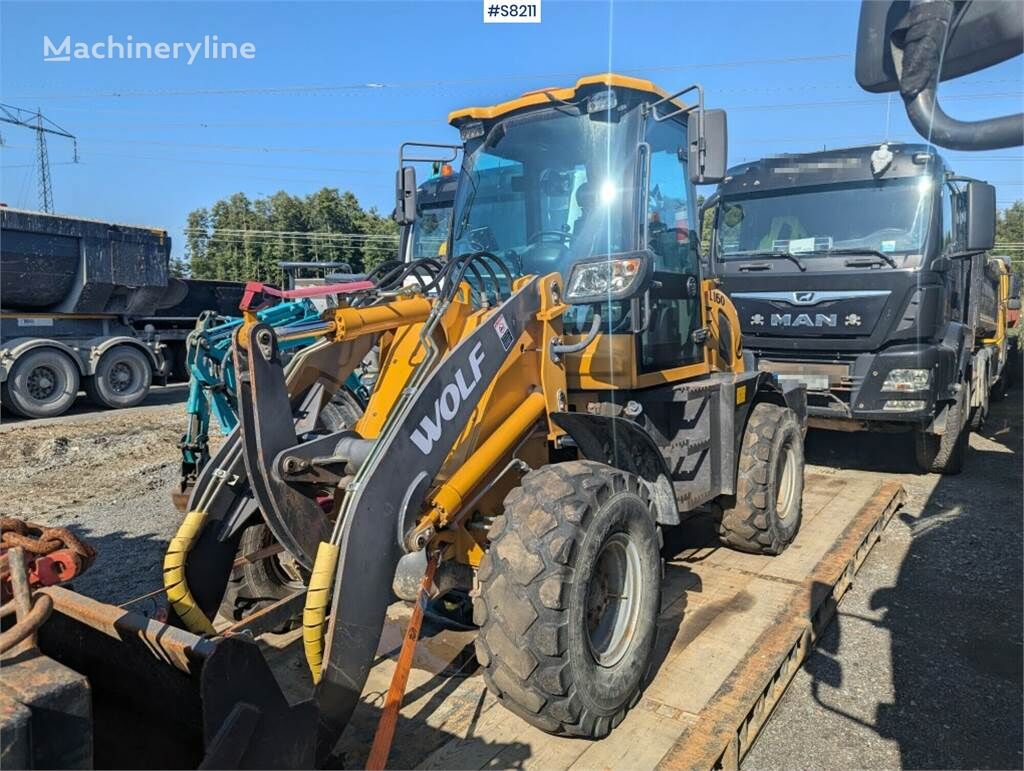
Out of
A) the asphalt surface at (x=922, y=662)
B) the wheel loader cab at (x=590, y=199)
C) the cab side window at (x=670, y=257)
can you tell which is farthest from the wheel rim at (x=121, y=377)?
the asphalt surface at (x=922, y=662)

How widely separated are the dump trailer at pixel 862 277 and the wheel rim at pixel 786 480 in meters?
1.79

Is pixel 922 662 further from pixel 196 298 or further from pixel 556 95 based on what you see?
pixel 196 298

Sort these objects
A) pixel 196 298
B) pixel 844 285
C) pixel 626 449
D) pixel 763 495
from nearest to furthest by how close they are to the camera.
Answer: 1. pixel 626 449
2. pixel 763 495
3. pixel 844 285
4. pixel 196 298

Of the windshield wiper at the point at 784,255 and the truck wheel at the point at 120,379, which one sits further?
the truck wheel at the point at 120,379

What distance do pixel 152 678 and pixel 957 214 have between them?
7.74 metres

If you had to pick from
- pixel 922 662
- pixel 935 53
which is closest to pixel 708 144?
pixel 935 53

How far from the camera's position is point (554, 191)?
149 inches

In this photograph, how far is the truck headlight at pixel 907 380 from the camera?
6371 mm

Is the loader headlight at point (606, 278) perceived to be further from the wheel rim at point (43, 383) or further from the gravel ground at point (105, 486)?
the wheel rim at point (43, 383)

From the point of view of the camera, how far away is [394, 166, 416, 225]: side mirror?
465cm

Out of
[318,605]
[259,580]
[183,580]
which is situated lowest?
[259,580]

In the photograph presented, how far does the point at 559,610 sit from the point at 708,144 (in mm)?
2286

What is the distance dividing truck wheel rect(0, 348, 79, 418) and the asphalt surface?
38.3ft

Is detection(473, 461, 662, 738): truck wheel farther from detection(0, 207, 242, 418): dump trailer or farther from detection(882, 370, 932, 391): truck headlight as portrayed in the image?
detection(0, 207, 242, 418): dump trailer
